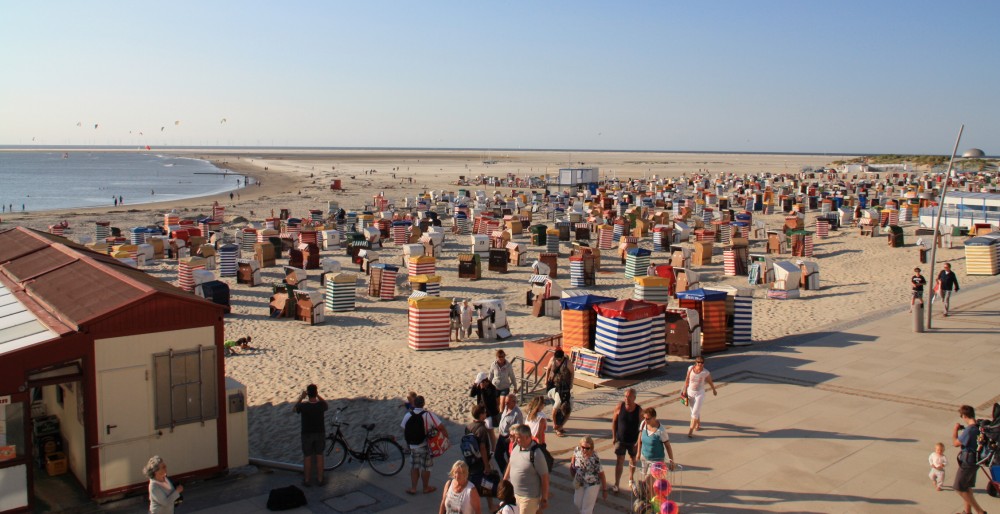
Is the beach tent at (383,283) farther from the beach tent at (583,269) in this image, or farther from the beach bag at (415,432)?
the beach bag at (415,432)

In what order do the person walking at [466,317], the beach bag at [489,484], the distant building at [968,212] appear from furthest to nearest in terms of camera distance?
the distant building at [968,212]
the person walking at [466,317]
the beach bag at [489,484]

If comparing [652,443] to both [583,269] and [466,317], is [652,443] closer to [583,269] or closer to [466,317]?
[466,317]

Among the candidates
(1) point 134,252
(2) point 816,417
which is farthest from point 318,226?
(2) point 816,417

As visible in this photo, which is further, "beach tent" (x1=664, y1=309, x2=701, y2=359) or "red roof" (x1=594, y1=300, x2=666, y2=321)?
"beach tent" (x1=664, y1=309, x2=701, y2=359)

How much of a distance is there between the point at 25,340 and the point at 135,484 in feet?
6.17

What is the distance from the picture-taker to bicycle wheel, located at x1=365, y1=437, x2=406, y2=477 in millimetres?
9539

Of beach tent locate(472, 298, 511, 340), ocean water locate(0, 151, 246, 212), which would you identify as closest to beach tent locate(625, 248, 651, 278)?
beach tent locate(472, 298, 511, 340)

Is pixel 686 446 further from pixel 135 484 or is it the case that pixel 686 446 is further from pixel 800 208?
pixel 800 208

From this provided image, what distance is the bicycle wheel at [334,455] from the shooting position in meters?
9.78

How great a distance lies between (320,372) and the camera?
15.1 meters

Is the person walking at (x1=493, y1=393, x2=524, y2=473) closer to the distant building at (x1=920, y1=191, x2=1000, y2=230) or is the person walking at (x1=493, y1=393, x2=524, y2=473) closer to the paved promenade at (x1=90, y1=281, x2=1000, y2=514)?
the paved promenade at (x1=90, y1=281, x2=1000, y2=514)

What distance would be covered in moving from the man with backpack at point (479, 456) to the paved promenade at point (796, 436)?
2.23ft

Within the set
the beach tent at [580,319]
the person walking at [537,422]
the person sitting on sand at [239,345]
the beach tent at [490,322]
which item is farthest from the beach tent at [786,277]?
the person walking at [537,422]

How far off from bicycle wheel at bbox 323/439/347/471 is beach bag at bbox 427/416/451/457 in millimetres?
1537
